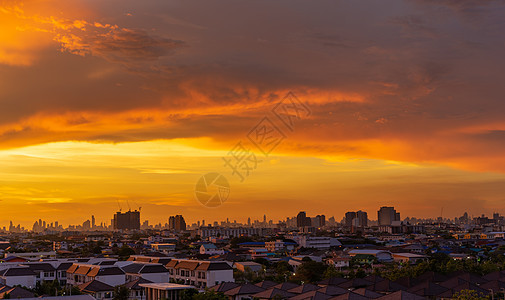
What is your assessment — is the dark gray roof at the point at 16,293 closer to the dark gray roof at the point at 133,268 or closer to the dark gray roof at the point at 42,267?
the dark gray roof at the point at 133,268

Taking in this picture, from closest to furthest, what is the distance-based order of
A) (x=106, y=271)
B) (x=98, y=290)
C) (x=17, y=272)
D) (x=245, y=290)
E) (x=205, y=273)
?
(x=245, y=290) → (x=98, y=290) → (x=106, y=271) → (x=17, y=272) → (x=205, y=273)

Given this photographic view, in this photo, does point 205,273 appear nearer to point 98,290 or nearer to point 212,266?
point 212,266

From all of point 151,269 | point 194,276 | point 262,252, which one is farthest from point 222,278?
point 262,252

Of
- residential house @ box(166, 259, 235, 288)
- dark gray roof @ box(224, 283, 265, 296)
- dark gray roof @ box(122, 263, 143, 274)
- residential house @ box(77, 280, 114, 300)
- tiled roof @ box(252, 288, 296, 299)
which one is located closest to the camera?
tiled roof @ box(252, 288, 296, 299)

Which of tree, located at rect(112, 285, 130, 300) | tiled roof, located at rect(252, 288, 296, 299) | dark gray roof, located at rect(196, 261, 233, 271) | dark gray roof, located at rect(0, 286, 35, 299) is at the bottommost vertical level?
tiled roof, located at rect(252, 288, 296, 299)

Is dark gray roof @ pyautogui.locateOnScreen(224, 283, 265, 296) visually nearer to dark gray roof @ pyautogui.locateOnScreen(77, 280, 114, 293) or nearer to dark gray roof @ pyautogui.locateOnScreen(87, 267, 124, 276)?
dark gray roof @ pyautogui.locateOnScreen(77, 280, 114, 293)

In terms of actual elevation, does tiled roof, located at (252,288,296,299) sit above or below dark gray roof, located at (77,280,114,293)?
below

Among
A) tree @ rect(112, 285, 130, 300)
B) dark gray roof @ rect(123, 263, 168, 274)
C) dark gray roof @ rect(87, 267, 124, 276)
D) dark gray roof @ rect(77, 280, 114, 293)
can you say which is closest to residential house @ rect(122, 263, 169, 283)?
dark gray roof @ rect(123, 263, 168, 274)

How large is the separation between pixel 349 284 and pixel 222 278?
1028 centimetres

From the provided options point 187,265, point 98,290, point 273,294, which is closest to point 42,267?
point 98,290

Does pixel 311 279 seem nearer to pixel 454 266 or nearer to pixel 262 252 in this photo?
pixel 454 266

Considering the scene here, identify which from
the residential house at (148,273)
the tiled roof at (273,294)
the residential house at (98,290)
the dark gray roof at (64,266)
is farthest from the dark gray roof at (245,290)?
the dark gray roof at (64,266)

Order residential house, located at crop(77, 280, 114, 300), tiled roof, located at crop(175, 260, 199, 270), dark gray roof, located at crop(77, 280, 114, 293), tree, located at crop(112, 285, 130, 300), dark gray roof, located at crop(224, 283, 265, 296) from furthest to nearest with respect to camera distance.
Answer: tiled roof, located at crop(175, 260, 199, 270), dark gray roof, located at crop(77, 280, 114, 293), residential house, located at crop(77, 280, 114, 300), dark gray roof, located at crop(224, 283, 265, 296), tree, located at crop(112, 285, 130, 300)

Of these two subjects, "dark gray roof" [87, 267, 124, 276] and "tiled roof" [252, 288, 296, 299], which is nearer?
"tiled roof" [252, 288, 296, 299]
